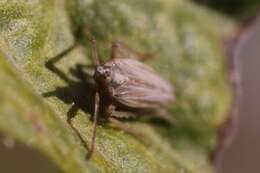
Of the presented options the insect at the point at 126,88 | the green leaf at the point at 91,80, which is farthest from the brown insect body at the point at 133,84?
the green leaf at the point at 91,80

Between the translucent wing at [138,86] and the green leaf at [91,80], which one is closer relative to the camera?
the green leaf at [91,80]

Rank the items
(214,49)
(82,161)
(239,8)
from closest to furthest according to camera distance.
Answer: (82,161) → (214,49) → (239,8)

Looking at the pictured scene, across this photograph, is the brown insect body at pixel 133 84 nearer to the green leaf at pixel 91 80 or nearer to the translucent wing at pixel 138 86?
the translucent wing at pixel 138 86

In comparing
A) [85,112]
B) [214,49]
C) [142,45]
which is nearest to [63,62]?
[85,112]

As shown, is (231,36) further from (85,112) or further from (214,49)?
(85,112)

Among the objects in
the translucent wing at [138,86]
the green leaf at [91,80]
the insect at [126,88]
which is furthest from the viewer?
the translucent wing at [138,86]

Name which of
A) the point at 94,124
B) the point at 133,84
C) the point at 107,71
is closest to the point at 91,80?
the point at 107,71

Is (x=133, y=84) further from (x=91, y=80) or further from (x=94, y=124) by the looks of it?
→ (x=94, y=124)
